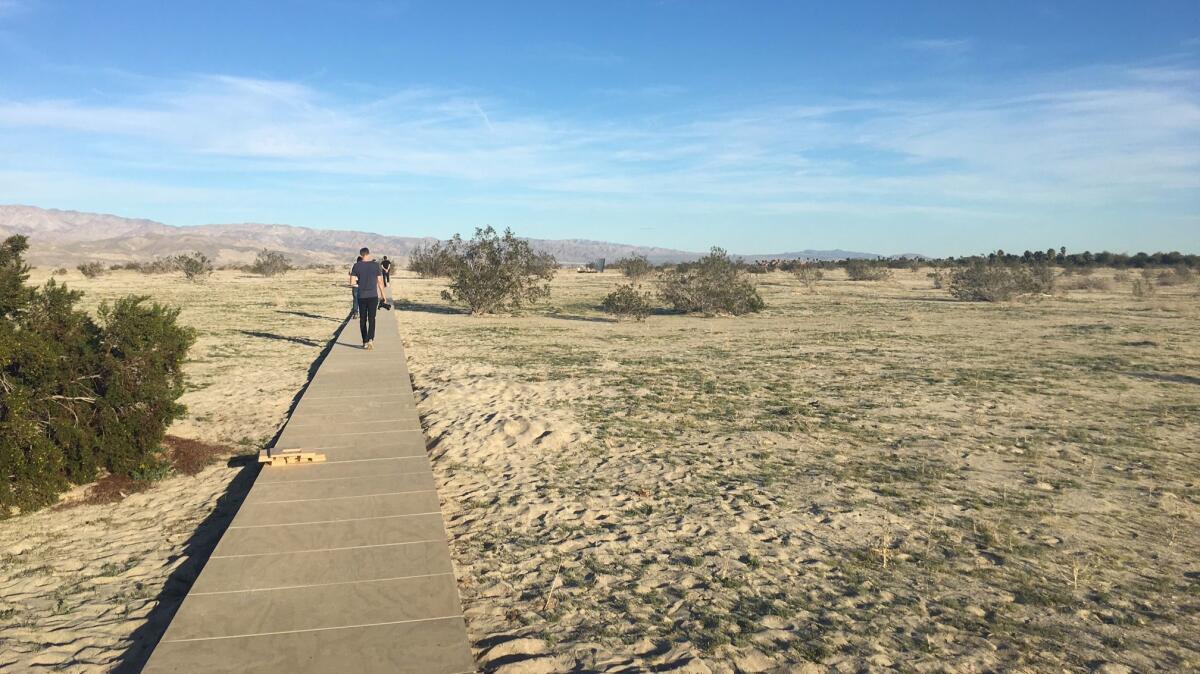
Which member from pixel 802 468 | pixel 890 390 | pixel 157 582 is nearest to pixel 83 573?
pixel 157 582

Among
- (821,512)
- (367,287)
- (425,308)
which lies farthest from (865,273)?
(821,512)

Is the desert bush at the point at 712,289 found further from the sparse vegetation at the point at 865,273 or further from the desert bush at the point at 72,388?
the sparse vegetation at the point at 865,273

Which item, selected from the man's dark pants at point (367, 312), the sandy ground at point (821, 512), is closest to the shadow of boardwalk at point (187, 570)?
the sandy ground at point (821, 512)

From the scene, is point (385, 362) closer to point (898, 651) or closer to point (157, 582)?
point (157, 582)

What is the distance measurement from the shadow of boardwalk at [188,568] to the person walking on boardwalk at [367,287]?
6163mm

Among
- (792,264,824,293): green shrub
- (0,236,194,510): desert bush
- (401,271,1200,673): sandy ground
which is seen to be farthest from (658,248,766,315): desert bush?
(0,236,194,510): desert bush

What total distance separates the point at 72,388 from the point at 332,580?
434cm

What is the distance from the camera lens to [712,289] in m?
25.3

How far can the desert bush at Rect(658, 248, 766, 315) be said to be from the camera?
25.3 m

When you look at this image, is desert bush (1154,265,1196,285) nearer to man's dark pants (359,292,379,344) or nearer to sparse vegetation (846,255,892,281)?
sparse vegetation (846,255,892,281)

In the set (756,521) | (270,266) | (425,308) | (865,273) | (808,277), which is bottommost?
(756,521)

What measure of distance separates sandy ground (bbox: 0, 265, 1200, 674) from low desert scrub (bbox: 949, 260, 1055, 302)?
18.8 metres

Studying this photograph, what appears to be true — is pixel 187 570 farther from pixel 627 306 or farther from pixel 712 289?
pixel 712 289

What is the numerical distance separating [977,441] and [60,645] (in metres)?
8.66
